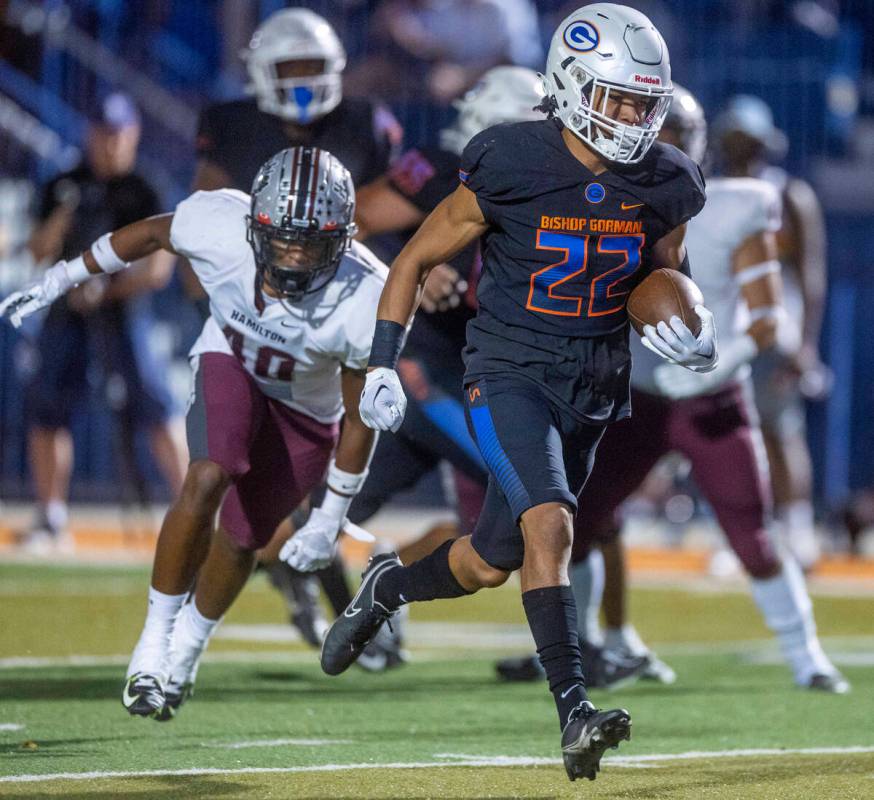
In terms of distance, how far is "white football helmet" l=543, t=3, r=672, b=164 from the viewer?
4.10 m

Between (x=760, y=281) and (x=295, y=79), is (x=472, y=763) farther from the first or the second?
(x=295, y=79)

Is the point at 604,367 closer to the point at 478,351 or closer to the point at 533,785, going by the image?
the point at 478,351

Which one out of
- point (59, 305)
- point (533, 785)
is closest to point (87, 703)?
point (533, 785)

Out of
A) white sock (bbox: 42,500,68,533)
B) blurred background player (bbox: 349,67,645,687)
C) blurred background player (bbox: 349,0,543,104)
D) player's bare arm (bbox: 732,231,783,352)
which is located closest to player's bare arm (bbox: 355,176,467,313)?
blurred background player (bbox: 349,67,645,687)

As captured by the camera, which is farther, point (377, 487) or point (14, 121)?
point (14, 121)

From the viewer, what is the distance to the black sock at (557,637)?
12.3 feet

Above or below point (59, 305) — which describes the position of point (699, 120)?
above

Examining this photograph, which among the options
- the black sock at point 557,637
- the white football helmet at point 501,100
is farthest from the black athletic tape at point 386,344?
the white football helmet at point 501,100

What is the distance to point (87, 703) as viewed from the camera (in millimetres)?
4973

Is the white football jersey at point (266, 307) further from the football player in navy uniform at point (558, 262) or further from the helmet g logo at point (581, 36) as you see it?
the helmet g logo at point (581, 36)

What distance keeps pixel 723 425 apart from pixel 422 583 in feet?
5.39

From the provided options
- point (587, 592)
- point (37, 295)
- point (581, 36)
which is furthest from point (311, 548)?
point (581, 36)

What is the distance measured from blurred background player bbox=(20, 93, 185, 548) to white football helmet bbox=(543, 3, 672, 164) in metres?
5.22

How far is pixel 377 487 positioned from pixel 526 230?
5.74 ft
